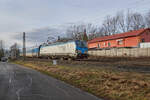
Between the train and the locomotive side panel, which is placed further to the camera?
the locomotive side panel

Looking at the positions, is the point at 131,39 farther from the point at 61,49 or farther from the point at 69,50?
the point at 69,50

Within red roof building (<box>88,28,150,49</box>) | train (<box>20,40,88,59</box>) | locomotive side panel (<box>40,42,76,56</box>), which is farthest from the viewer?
red roof building (<box>88,28,150,49</box>)

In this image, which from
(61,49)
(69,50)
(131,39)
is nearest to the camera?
(69,50)

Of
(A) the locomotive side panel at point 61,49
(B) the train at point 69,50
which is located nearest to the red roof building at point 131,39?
(B) the train at point 69,50

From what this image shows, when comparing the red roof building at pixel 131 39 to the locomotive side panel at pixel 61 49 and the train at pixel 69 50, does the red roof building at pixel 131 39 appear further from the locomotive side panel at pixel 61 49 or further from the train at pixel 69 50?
the locomotive side panel at pixel 61 49

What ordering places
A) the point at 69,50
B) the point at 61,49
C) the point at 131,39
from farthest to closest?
the point at 131,39 < the point at 61,49 < the point at 69,50

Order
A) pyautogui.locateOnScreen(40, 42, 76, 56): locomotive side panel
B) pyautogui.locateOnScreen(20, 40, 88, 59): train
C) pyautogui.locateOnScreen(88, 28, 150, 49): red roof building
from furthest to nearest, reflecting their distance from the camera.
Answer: pyautogui.locateOnScreen(88, 28, 150, 49): red roof building → pyautogui.locateOnScreen(40, 42, 76, 56): locomotive side panel → pyautogui.locateOnScreen(20, 40, 88, 59): train

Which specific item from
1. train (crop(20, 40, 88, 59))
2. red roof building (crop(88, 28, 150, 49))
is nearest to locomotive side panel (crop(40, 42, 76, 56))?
train (crop(20, 40, 88, 59))

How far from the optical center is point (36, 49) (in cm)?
4922

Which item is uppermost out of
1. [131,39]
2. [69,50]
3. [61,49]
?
[131,39]

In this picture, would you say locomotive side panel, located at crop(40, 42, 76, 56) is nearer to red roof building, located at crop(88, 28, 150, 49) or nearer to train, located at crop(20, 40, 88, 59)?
train, located at crop(20, 40, 88, 59)

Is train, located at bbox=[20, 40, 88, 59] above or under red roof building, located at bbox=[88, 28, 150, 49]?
under

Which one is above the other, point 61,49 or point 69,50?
point 61,49

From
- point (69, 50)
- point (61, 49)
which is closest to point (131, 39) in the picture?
point (61, 49)
